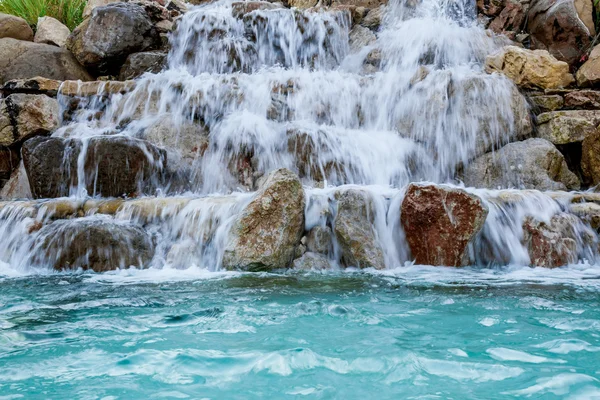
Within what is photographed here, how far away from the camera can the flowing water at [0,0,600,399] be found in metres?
2.14

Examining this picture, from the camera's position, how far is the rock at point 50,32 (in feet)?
35.1

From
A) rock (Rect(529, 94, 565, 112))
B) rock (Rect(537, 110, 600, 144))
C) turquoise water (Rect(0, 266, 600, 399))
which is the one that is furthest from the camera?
rock (Rect(529, 94, 565, 112))

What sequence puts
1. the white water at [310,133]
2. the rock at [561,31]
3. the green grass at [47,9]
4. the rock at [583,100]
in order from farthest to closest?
1. the green grass at [47,9]
2. the rock at [561,31]
3. the rock at [583,100]
4. the white water at [310,133]

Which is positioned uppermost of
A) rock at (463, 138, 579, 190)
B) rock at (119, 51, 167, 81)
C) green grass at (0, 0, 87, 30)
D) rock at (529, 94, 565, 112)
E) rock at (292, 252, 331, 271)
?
green grass at (0, 0, 87, 30)

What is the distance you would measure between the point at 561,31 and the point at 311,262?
766 centimetres

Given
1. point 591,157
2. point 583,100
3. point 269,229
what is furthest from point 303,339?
point 583,100

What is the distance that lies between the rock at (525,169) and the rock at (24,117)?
646cm

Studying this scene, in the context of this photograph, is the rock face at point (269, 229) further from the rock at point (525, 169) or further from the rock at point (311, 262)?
the rock at point (525, 169)

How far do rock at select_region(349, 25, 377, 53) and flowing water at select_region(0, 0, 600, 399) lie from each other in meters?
0.09

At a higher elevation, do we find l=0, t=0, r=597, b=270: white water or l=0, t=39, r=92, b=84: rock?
l=0, t=39, r=92, b=84: rock

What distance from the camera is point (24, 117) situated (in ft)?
25.8

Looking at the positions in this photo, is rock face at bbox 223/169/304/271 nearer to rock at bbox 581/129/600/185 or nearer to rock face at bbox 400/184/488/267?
rock face at bbox 400/184/488/267

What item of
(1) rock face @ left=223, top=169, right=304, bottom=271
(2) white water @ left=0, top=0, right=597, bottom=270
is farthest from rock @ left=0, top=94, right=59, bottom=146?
(1) rock face @ left=223, top=169, right=304, bottom=271

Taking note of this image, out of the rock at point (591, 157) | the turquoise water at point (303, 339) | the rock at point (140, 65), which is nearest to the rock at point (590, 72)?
the rock at point (591, 157)
